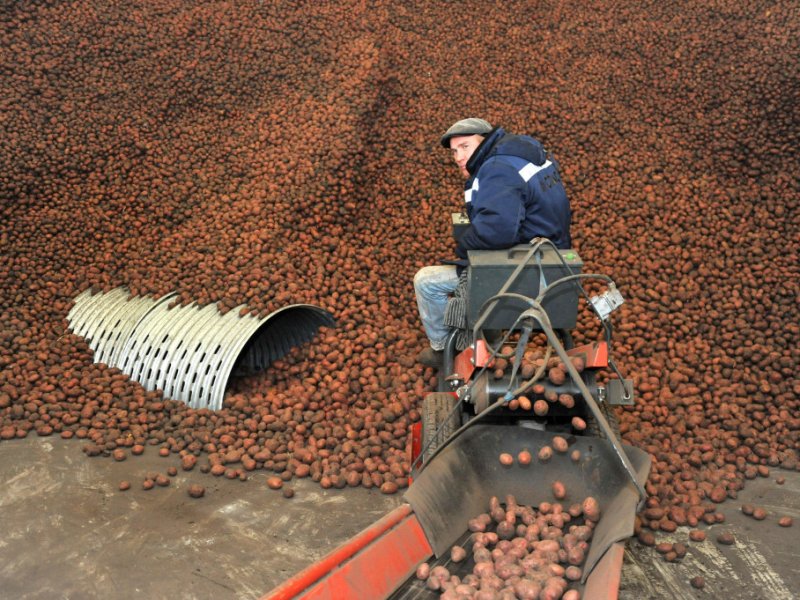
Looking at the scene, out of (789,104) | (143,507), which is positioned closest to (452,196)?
(789,104)

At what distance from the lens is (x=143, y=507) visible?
3188 mm

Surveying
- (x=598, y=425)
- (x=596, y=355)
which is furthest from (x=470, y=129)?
(x=598, y=425)

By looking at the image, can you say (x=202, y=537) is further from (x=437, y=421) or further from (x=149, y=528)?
(x=437, y=421)

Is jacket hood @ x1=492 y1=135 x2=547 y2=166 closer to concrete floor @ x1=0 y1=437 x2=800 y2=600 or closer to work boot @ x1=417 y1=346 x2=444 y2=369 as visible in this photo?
work boot @ x1=417 y1=346 x2=444 y2=369

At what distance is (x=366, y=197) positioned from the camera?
5516 millimetres

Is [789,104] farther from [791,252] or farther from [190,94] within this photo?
[190,94]

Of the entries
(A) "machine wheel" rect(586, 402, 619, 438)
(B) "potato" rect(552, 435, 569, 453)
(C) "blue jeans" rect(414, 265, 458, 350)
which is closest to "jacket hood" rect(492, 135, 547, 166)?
(C) "blue jeans" rect(414, 265, 458, 350)

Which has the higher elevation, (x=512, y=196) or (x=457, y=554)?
(x=512, y=196)

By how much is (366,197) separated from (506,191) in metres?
2.62

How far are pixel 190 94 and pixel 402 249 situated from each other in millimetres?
2631

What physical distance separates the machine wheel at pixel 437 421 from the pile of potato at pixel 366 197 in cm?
50

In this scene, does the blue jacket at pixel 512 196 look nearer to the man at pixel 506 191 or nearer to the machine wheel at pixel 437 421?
the man at pixel 506 191

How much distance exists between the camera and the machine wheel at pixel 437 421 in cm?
287

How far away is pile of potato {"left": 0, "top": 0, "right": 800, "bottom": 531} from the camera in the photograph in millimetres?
3852
